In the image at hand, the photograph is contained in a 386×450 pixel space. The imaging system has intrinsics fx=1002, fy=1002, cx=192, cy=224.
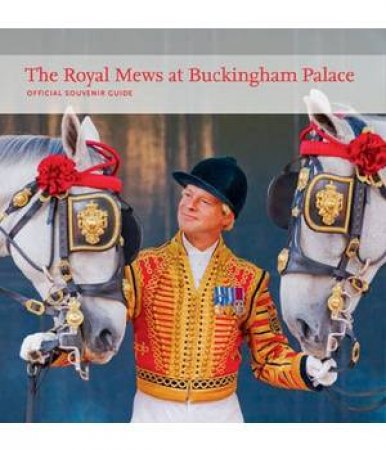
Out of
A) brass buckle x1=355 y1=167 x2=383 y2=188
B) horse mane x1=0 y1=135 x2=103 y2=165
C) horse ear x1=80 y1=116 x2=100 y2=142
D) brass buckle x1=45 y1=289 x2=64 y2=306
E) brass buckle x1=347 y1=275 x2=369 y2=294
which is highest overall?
horse ear x1=80 y1=116 x2=100 y2=142

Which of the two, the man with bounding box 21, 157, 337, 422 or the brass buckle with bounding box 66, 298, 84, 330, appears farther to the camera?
the man with bounding box 21, 157, 337, 422

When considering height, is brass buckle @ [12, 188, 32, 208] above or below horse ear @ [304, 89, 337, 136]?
below

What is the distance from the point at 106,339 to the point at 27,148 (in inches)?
27.7

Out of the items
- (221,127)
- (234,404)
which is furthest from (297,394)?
(221,127)

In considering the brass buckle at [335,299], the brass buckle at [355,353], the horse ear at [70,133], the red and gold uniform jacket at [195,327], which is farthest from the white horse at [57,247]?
the brass buckle at [355,353]

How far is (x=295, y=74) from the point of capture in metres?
3.51

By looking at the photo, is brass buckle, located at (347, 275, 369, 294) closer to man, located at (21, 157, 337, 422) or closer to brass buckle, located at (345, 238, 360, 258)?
brass buckle, located at (345, 238, 360, 258)

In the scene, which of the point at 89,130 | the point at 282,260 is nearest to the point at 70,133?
the point at 89,130

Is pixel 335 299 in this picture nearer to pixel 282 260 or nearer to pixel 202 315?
pixel 282 260

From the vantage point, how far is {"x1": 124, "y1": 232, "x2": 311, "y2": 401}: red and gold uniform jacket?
341cm

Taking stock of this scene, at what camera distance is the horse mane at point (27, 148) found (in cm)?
341

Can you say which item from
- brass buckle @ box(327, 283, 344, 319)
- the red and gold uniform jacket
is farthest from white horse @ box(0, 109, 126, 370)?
brass buckle @ box(327, 283, 344, 319)

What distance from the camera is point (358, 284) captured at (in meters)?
3.38

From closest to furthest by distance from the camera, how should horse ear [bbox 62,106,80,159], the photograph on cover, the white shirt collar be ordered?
horse ear [bbox 62,106,80,159]
the photograph on cover
the white shirt collar
